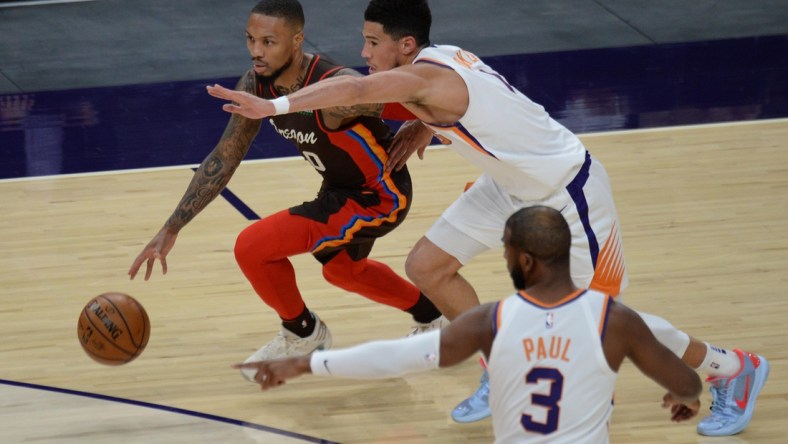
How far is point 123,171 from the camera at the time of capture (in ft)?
31.1

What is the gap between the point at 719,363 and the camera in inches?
211

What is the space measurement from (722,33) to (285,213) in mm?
7745

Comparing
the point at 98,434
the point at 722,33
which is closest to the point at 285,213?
the point at 98,434

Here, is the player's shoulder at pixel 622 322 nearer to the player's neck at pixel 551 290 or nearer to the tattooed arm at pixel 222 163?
the player's neck at pixel 551 290

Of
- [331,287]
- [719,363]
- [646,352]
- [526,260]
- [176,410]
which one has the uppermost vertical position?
[526,260]

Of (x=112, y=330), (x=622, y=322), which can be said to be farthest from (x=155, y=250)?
(x=622, y=322)

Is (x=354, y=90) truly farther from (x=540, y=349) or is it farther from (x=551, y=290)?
(x=540, y=349)

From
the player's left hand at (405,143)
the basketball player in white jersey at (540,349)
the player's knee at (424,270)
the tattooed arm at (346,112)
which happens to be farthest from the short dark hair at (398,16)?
the basketball player in white jersey at (540,349)

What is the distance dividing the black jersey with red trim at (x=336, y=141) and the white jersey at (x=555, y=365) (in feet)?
7.71

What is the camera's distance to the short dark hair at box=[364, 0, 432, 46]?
17.4 feet

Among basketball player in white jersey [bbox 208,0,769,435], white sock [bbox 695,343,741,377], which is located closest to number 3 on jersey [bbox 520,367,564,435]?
basketball player in white jersey [bbox 208,0,769,435]

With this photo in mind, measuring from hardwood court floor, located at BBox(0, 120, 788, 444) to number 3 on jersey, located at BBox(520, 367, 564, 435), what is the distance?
179 cm

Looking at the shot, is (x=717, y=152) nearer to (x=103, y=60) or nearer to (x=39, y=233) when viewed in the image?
A: (x=39, y=233)

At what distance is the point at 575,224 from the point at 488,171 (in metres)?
0.44
